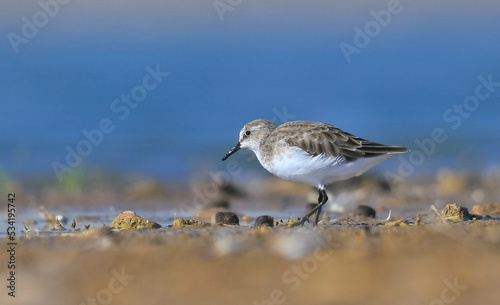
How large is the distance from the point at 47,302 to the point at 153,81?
74.2 ft

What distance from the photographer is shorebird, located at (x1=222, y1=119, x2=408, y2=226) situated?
8625mm

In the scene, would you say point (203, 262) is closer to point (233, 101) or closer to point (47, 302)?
point (47, 302)

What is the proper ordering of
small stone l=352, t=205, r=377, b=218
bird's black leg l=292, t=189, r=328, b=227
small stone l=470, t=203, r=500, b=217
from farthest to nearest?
small stone l=352, t=205, r=377, b=218 < small stone l=470, t=203, r=500, b=217 < bird's black leg l=292, t=189, r=328, b=227

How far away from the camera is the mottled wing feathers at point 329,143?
28.5ft

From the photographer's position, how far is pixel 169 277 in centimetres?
573

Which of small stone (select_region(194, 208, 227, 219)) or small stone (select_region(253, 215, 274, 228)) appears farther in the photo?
small stone (select_region(194, 208, 227, 219))

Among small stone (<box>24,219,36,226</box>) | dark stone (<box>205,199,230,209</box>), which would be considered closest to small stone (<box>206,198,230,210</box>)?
dark stone (<box>205,199,230,209</box>)

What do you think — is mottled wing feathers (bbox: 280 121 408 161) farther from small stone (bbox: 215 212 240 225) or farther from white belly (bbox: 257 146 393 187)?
small stone (bbox: 215 212 240 225)

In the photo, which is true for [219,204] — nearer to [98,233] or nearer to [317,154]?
[317,154]

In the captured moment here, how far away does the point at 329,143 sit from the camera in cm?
876

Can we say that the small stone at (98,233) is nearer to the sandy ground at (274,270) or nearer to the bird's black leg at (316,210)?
the sandy ground at (274,270)

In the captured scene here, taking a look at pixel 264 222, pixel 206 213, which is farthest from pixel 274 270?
pixel 206 213

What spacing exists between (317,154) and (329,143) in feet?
0.69

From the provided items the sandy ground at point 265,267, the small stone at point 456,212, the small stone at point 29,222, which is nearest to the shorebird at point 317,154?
the small stone at point 456,212
